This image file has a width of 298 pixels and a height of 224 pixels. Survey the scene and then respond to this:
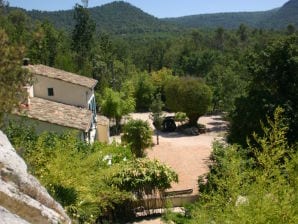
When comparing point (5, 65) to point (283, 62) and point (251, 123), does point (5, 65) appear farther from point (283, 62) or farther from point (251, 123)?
point (283, 62)

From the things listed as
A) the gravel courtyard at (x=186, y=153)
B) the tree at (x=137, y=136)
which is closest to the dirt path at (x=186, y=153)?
the gravel courtyard at (x=186, y=153)

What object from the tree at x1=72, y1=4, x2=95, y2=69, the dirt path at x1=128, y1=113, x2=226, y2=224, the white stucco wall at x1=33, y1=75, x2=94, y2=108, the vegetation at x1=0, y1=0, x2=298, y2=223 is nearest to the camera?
the vegetation at x1=0, y1=0, x2=298, y2=223

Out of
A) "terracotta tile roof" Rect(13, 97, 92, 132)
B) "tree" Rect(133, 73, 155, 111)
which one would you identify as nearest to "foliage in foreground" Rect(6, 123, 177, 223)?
"terracotta tile roof" Rect(13, 97, 92, 132)

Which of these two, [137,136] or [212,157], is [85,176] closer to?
[212,157]

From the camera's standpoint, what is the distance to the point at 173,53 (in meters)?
81.1

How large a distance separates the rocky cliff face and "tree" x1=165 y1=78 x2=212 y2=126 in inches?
1189

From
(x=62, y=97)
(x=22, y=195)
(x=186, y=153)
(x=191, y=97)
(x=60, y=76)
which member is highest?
(x=60, y=76)

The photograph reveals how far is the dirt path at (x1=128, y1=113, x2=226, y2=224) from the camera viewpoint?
2386cm

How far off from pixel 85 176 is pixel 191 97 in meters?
27.4

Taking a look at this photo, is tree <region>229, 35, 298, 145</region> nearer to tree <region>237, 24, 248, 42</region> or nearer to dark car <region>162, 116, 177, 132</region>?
dark car <region>162, 116, 177, 132</region>

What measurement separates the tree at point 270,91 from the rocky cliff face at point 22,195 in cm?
1226

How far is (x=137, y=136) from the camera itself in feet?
87.5

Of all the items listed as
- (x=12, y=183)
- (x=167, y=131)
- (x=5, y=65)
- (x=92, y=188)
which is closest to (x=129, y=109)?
(x=167, y=131)

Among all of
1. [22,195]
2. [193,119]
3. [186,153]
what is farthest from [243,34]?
[22,195]
